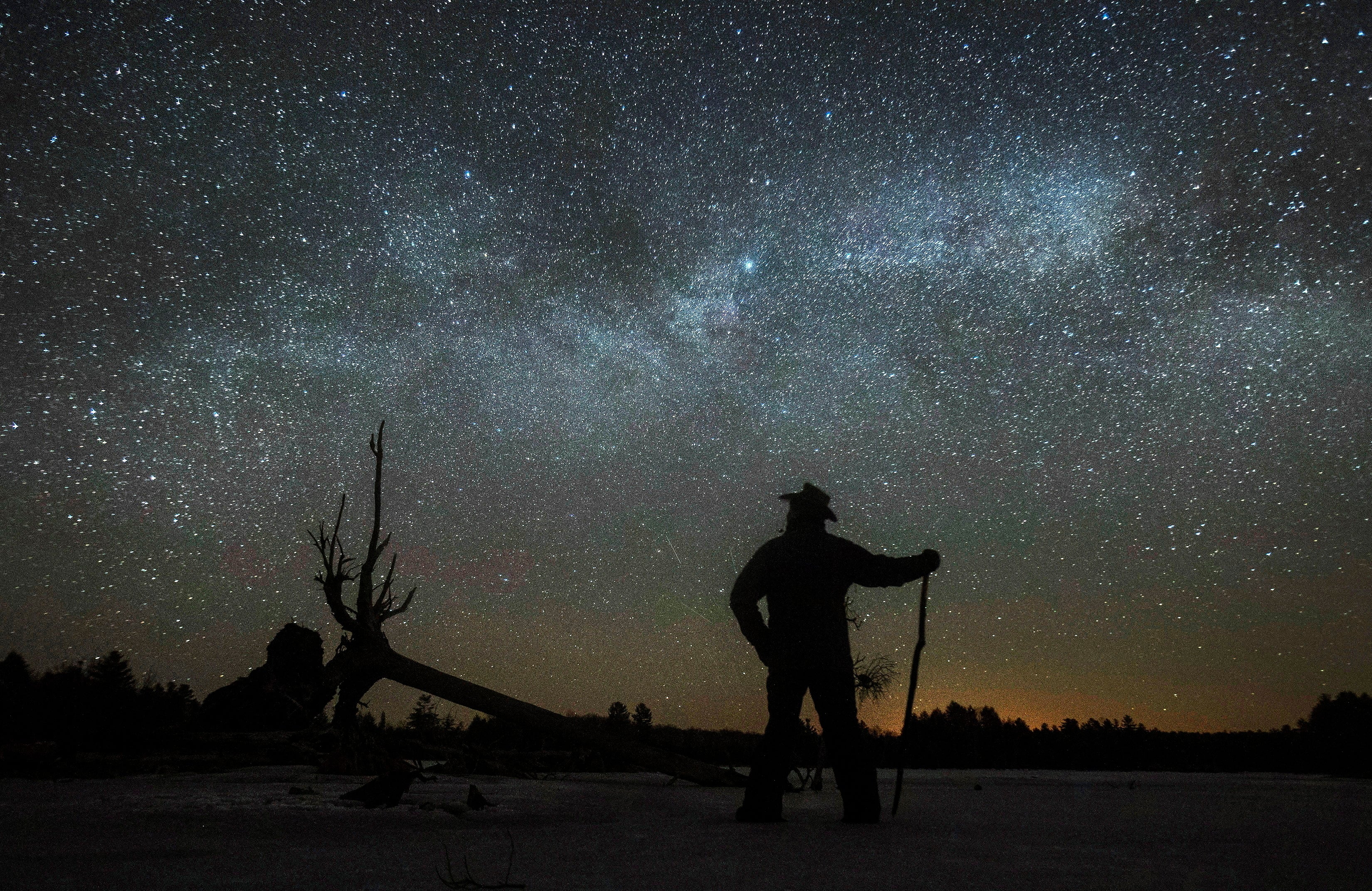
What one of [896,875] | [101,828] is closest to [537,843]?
[896,875]

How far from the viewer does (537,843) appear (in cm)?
358

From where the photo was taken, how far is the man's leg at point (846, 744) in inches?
186

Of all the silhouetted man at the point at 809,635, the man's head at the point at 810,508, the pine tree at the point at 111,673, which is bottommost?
the pine tree at the point at 111,673

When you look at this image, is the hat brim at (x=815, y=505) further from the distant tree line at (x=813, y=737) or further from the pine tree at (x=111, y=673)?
the pine tree at (x=111, y=673)

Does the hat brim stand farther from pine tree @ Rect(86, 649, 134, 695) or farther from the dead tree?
pine tree @ Rect(86, 649, 134, 695)

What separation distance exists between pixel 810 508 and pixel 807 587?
0.64m

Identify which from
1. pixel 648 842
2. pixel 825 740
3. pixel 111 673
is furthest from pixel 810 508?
pixel 111 673

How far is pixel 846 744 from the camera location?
4840 millimetres

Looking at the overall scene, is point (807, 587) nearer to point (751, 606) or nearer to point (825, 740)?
point (751, 606)

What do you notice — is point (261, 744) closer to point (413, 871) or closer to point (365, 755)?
point (365, 755)

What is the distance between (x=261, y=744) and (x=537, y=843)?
6.22 meters

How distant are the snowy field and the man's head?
1.99 metres

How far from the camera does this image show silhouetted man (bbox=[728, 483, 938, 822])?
187 inches

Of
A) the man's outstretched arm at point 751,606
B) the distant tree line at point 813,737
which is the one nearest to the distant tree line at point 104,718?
the distant tree line at point 813,737
